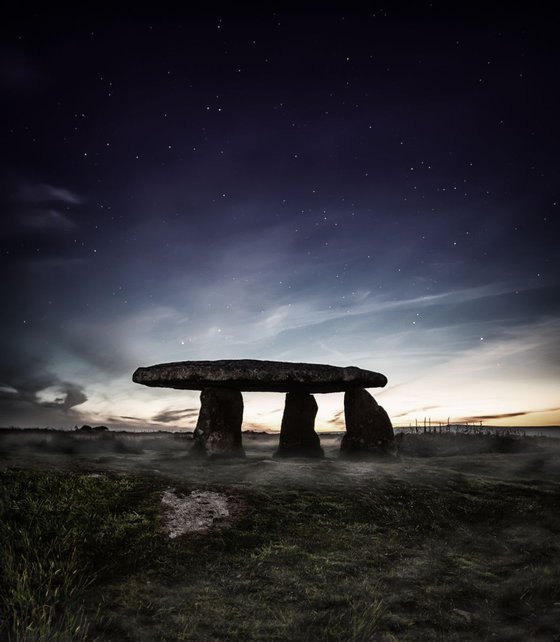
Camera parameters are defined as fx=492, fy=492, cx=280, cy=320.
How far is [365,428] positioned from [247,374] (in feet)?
14.1

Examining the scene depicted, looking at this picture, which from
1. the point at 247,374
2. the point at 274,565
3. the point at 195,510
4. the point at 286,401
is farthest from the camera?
the point at 286,401

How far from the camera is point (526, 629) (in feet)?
16.1

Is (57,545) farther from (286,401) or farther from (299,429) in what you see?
(286,401)

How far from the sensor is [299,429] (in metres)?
16.4

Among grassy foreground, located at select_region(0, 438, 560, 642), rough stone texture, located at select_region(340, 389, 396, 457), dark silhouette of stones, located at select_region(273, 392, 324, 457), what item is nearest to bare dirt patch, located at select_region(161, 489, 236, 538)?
grassy foreground, located at select_region(0, 438, 560, 642)

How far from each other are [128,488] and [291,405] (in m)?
9.17

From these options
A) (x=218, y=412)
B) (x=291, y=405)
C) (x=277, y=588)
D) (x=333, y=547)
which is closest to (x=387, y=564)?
(x=333, y=547)

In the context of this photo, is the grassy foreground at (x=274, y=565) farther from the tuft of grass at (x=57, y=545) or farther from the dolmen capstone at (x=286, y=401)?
the dolmen capstone at (x=286, y=401)

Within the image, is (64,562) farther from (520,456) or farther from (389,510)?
(520,456)

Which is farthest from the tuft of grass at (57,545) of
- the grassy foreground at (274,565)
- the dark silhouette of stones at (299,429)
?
the dark silhouette of stones at (299,429)

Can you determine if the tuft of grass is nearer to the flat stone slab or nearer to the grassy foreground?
the grassy foreground

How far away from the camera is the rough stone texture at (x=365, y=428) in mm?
15188

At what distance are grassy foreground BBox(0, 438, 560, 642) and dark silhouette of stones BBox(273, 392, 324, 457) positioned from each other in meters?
7.06

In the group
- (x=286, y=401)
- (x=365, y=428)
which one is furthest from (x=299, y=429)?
(x=365, y=428)
